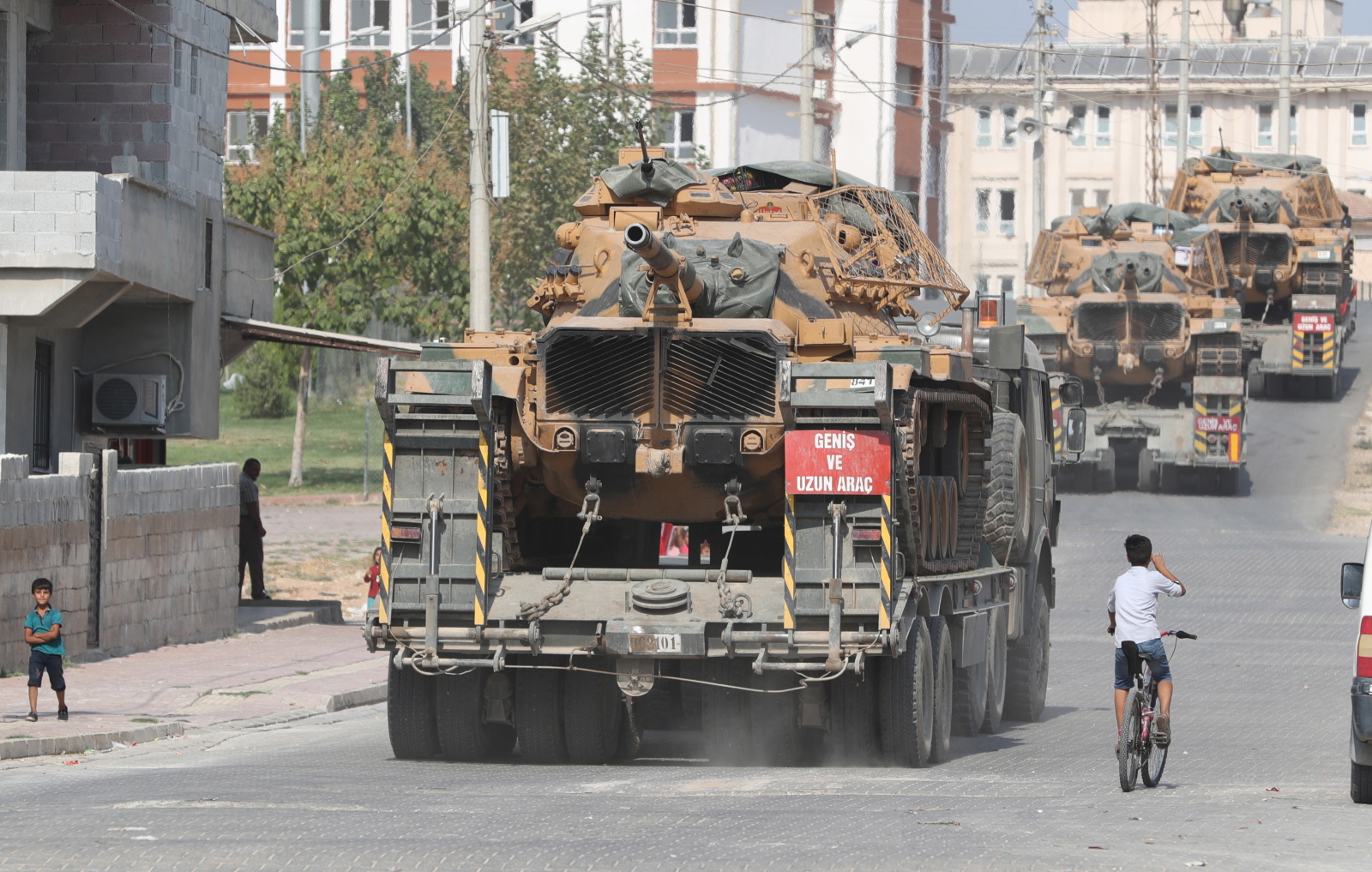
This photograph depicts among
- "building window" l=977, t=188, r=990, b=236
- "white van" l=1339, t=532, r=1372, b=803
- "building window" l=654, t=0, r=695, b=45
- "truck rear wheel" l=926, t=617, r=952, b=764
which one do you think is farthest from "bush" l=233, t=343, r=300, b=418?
"building window" l=977, t=188, r=990, b=236

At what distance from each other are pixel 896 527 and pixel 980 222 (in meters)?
76.8

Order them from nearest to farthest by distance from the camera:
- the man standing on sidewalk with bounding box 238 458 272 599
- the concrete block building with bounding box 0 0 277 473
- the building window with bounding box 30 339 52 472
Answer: the concrete block building with bounding box 0 0 277 473, the building window with bounding box 30 339 52 472, the man standing on sidewalk with bounding box 238 458 272 599

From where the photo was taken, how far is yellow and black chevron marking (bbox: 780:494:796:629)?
43.7 feet

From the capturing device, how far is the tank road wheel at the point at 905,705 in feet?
45.2

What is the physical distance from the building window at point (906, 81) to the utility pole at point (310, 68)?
19.2 meters

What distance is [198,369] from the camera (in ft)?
81.8

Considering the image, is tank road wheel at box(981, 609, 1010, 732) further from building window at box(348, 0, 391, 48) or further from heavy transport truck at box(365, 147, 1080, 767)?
building window at box(348, 0, 391, 48)

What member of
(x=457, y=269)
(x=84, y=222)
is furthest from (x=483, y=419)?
(x=457, y=269)

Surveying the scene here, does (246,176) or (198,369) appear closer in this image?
(198,369)

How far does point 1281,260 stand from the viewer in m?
44.8

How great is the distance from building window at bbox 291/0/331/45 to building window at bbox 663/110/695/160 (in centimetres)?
1136

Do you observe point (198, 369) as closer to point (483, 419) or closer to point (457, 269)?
point (483, 419)

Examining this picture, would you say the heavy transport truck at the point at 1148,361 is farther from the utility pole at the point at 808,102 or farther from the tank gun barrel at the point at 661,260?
the tank gun barrel at the point at 661,260

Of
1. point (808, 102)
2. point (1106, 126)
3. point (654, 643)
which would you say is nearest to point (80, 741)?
point (654, 643)
